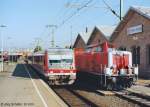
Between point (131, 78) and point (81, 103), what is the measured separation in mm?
5785

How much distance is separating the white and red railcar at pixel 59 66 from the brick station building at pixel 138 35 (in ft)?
36.2

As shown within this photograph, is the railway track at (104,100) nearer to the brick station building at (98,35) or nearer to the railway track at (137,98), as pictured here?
the railway track at (137,98)

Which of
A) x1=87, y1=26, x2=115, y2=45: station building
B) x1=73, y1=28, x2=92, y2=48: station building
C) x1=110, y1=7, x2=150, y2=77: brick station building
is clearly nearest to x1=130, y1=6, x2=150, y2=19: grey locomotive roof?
x1=110, y1=7, x2=150, y2=77: brick station building

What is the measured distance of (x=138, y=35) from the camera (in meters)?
40.7

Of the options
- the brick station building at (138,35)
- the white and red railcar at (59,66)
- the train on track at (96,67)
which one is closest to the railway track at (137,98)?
the train on track at (96,67)

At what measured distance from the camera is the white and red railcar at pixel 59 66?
94.6 ft

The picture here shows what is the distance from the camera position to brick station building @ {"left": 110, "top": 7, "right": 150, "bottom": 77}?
127ft

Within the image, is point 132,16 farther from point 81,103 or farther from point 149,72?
point 81,103

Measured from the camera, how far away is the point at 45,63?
2988 centimetres

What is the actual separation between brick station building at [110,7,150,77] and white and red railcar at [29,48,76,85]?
434 inches

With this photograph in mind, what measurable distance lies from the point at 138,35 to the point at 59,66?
14.2 meters

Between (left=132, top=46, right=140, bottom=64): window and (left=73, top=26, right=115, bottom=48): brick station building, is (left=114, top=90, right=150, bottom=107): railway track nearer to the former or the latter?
(left=132, top=46, right=140, bottom=64): window

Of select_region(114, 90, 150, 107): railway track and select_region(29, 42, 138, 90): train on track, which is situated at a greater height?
select_region(29, 42, 138, 90): train on track

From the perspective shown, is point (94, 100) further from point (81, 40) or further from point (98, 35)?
point (81, 40)
